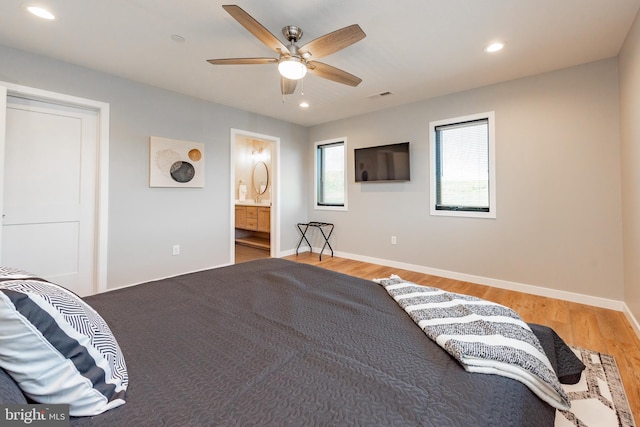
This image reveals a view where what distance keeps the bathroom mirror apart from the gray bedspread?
511 cm

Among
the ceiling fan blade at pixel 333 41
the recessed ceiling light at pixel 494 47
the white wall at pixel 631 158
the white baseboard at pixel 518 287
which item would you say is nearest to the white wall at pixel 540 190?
the white baseboard at pixel 518 287

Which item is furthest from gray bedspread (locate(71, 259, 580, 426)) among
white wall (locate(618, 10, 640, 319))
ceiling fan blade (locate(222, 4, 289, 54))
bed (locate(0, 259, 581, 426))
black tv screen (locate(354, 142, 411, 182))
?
black tv screen (locate(354, 142, 411, 182))

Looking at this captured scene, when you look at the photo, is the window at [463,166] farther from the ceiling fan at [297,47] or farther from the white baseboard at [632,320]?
the ceiling fan at [297,47]

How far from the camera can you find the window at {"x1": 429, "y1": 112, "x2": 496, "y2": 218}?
3.44 m

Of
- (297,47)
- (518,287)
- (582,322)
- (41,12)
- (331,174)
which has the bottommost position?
(582,322)

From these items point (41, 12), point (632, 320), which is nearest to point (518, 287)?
point (632, 320)

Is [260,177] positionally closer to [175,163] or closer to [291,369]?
[175,163]

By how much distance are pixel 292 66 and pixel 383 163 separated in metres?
2.52

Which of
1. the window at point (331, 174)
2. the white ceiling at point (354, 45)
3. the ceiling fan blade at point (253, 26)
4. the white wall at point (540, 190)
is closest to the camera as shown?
the ceiling fan blade at point (253, 26)

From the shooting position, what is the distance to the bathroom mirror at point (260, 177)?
6.42 meters

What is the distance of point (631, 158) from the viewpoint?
2314 millimetres

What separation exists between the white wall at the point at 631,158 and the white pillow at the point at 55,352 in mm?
3372

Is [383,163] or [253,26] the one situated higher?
[253,26]

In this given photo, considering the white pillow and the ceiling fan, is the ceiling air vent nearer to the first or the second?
the ceiling fan
